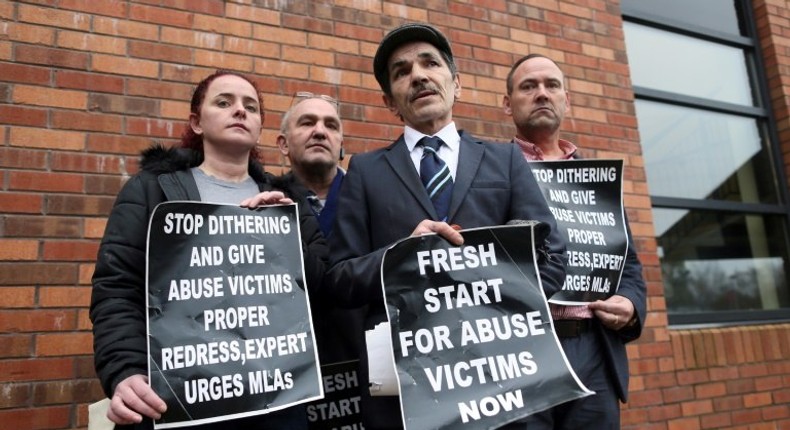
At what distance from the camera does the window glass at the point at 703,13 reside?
4.85 m

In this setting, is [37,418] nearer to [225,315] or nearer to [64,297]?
[64,297]

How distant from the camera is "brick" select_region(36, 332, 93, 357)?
8.04 ft

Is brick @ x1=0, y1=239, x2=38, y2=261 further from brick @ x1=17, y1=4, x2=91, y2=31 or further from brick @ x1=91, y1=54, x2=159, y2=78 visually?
brick @ x1=17, y1=4, x2=91, y2=31

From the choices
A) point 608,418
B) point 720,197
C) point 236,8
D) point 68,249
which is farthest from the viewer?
point 720,197

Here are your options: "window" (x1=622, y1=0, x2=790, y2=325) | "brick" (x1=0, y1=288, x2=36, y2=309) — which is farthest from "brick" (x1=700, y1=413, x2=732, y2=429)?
"brick" (x1=0, y1=288, x2=36, y2=309)

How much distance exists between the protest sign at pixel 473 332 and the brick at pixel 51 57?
197cm

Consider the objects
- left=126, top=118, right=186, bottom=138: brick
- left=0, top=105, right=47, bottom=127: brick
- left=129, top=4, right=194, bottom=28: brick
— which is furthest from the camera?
left=129, top=4, right=194, bottom=28: brick

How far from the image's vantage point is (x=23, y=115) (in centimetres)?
259

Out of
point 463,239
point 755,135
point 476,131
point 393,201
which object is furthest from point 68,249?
point 755,135

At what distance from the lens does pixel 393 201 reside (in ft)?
5.84

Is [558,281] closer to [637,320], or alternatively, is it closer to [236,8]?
[637,320]

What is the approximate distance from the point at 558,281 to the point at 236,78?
1.28m

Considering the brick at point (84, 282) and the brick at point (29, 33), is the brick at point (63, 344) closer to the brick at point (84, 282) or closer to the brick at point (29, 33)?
the brick at point (84, 282)

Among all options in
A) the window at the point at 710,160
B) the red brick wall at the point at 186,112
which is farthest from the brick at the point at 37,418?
the window at the point at 710,160
